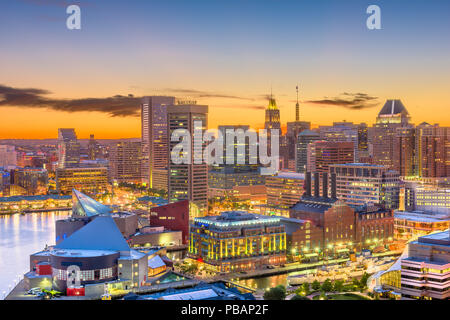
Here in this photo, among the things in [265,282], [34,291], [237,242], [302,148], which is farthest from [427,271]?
[302,148]

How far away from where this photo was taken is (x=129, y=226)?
1120 centimetres

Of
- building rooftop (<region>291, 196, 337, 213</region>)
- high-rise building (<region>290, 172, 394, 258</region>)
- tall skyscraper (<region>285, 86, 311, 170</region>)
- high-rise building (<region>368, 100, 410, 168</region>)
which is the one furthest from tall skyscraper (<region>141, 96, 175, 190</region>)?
high-rise building (<region>290, 172, 394, 258</region>)

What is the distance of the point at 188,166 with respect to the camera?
50.7ft

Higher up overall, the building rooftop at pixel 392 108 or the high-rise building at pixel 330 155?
the building rooftop at pixel 392 108

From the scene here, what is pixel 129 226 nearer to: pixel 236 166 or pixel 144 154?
pixel 236 166

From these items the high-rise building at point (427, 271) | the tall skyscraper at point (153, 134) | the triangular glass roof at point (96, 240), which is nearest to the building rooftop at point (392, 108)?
the tall skyscraper at point (153, 134)

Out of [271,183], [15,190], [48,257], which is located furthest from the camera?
[15,190]

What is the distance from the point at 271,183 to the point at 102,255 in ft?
35.8

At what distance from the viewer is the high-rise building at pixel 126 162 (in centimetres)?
2945

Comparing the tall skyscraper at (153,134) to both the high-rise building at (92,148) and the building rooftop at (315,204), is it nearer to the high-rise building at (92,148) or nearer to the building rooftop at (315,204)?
the high-rise building at (92,148)

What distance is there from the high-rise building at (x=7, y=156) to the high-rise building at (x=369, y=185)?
58.4 ft
